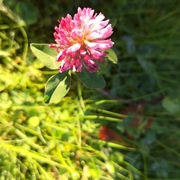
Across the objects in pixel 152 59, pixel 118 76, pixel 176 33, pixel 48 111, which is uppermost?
pixel 176 33

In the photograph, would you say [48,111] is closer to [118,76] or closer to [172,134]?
[118,76]

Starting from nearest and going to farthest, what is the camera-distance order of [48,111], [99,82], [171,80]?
[99,82]
[48,111]
[171,80]

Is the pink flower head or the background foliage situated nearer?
the pink flower head

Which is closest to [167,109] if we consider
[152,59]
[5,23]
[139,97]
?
[139,97]

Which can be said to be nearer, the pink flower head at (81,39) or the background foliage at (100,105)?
the pink flower head at (81,39)

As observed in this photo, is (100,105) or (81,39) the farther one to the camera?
(100,105)
